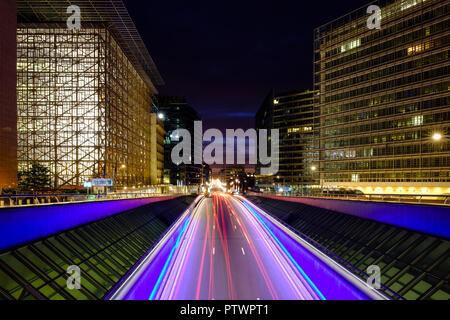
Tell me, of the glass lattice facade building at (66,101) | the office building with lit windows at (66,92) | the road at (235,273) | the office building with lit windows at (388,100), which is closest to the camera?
the road at (235,273)

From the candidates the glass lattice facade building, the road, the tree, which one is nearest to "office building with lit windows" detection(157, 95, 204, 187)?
the glass lattice facade building

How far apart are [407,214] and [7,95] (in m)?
51.1

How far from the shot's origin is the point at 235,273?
19.4 m

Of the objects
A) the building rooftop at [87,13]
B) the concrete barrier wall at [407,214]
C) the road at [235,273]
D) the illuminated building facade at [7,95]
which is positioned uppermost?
the building rooftop at [87,13]

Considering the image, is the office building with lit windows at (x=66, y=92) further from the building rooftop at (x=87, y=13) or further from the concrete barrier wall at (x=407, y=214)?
the concrete barrier wall at (x=407, y=214)

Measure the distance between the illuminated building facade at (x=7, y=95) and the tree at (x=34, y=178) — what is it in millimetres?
14974

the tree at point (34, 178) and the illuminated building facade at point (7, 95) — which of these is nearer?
the illuminated building facade at point (7, 95)

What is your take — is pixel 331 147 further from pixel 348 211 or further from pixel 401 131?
pixel 348 211

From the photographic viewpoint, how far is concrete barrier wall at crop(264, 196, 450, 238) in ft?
51.0

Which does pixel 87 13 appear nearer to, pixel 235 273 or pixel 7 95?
pixel 7 95

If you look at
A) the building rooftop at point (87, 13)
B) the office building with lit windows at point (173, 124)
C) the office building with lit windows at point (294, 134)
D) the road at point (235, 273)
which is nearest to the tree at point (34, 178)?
the building rooftop at point (87, 13)

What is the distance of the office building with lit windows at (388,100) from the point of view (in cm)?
5706

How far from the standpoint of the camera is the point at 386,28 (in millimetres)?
66125

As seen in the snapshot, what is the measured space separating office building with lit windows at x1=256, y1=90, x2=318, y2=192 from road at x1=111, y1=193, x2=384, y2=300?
108 meters
